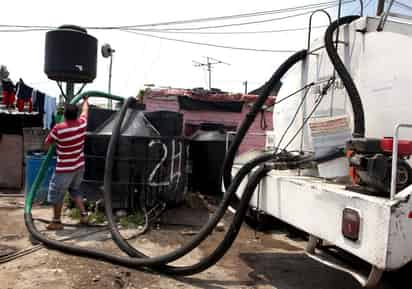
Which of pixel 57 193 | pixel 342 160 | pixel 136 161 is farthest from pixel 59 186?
pixel 342 160

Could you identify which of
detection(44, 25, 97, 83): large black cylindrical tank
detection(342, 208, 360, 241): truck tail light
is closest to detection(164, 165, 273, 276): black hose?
detection(342, 208, 360, 241): truck tail light

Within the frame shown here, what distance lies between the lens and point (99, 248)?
5.05 meters

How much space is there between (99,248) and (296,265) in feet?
7.82

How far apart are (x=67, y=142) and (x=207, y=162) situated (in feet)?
13.2

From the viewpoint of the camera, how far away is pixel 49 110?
12250 millimetres

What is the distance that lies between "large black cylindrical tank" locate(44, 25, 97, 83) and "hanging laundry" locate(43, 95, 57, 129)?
135 inches

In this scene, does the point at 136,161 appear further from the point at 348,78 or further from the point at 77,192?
the point at 348,78

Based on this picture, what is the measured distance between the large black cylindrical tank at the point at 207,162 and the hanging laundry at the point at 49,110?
192 inches

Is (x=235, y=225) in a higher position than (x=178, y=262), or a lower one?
higher

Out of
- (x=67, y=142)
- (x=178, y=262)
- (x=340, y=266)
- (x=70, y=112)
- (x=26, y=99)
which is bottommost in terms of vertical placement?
(x=178, y=262)

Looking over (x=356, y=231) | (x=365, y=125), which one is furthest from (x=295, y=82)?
(x=356, y=231)

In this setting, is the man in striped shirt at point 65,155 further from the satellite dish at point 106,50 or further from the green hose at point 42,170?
the satellite dish at point 106,50

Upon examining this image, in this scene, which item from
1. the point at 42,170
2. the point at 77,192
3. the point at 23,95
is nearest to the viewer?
the point at 77,192

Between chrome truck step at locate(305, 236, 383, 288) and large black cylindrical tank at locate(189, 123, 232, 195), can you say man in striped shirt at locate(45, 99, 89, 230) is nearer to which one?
chrome truck step at locate(305, 236, 383, 288)
